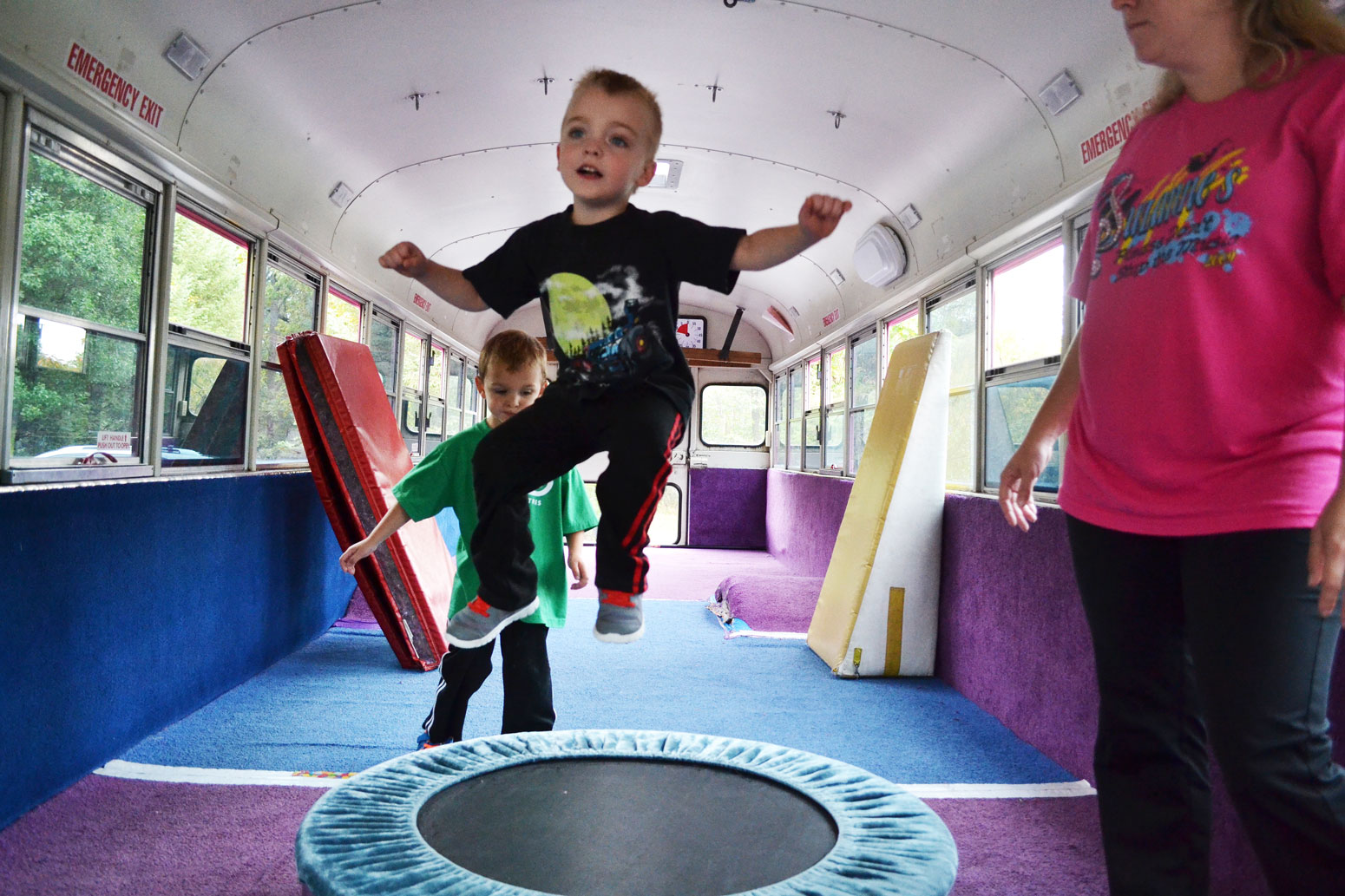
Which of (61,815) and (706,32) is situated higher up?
(706,32)

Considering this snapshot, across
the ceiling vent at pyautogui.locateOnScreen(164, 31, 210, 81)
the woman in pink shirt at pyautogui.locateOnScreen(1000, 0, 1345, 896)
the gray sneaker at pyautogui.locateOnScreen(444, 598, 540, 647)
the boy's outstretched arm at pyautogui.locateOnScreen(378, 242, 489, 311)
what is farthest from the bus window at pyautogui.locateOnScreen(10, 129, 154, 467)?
the woman in pink shirt at pyautogui.locateOnScreen(1000, 0, 1345, 896)

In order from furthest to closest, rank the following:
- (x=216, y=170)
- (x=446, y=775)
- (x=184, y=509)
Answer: (x=216, y=170) < (x=184, y=509) < (x=446, y=775)

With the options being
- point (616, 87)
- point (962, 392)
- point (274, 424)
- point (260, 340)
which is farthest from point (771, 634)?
point (616, 87)

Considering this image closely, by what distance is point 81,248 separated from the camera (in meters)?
2.91

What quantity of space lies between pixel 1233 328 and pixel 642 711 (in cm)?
283

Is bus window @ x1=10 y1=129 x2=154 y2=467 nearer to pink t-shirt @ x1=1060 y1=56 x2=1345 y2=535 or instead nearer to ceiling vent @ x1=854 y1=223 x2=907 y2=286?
pink t-shirt @ x1=1060 y1=56 x2=1345 y2=535

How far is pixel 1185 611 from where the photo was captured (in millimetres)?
1289

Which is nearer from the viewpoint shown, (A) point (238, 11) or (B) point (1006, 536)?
(A) point (238, 11)

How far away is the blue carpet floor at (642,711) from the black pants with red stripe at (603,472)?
1.50 m

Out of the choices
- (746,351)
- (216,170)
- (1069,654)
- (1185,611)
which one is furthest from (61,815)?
(746,351)

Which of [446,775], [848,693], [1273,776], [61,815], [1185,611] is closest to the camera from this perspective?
[1273,776]

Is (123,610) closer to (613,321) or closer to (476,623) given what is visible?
(476,623)

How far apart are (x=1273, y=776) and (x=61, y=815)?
2740 millimetres

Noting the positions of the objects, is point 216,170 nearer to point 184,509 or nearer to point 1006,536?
point 184,509
